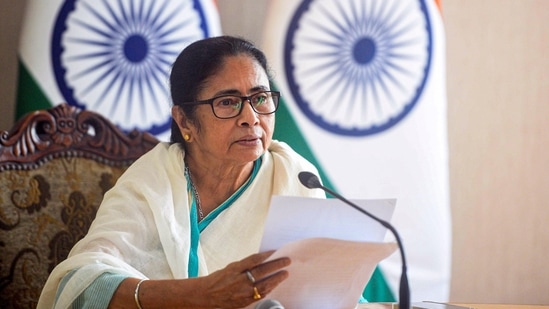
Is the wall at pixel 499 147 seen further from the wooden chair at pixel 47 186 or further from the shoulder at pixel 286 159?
the wooden chair at pixel 47 186

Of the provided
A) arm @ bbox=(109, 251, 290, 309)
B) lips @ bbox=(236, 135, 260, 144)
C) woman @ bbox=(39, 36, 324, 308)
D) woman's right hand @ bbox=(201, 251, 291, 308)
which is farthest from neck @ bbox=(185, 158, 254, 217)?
woman's right hand @ bbox=(201, 251, 291, 308)

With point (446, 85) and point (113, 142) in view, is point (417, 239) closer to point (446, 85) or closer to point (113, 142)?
point (446, 85)

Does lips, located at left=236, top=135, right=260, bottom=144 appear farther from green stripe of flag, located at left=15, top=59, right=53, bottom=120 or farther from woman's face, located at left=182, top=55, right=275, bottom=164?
green stripe of flag, located at left=15, top=59, right=53, bottom=120

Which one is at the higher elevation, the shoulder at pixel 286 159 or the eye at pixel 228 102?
the eye at pixel 228 102

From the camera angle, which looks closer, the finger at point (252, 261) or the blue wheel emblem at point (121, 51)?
the finger at point (252, 261)

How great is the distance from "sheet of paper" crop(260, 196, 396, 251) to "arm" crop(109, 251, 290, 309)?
4cm

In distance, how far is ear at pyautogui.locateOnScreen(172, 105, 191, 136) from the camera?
6.32 feet

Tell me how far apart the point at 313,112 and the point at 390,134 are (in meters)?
0.28

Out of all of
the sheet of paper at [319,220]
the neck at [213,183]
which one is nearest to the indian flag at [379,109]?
the neck at [213,183]

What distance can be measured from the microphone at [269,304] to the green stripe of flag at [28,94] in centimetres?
141

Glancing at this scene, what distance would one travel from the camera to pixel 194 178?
196 centimetres

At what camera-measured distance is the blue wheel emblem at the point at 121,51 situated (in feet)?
8.02

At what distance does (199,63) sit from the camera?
186 centimetres

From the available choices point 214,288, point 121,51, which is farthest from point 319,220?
Answer: point 121,51
